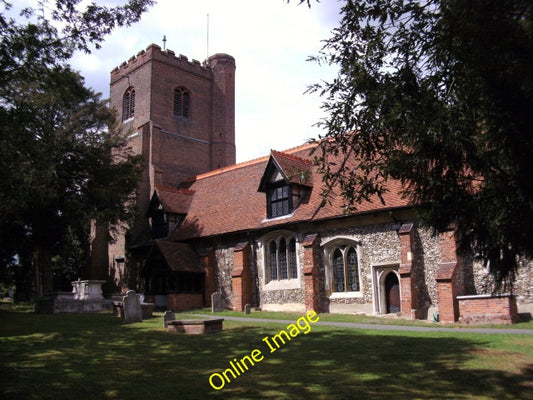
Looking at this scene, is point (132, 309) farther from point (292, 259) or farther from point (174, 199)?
point (174, 199)

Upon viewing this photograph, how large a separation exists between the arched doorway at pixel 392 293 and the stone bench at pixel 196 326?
374 inches

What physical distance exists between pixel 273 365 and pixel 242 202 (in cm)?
1924

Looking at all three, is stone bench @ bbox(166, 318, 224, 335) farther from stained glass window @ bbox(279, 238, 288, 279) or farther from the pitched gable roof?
the pitched gable roof

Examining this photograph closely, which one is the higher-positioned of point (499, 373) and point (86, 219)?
point (86, 219)

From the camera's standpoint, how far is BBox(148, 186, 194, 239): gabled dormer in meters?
31.2

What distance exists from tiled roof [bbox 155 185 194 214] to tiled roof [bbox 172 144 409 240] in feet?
1.40

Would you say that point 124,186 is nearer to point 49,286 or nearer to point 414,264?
point 49,286

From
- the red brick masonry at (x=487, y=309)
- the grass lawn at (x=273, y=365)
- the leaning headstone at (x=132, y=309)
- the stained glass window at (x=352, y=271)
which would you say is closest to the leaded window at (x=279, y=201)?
the stained glass window at (x=352, y=271)

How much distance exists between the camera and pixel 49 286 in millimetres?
29641

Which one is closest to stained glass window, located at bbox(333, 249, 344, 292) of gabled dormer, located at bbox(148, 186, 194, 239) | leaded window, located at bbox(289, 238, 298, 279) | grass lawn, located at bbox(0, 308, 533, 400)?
leaded window, located at bbox(289, 238, 298, 279)

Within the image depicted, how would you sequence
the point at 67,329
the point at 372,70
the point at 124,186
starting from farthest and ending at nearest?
the point at 124,186 → the point at 67,329 → the point at 372,70

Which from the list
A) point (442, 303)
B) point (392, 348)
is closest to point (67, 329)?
point (392, 348)

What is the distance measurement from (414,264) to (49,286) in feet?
69.4

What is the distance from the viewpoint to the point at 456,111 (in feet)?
24.4
